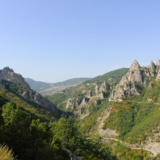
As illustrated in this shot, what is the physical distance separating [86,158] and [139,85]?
5886 inches

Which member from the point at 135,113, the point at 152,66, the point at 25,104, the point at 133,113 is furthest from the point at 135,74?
the point at 25,104

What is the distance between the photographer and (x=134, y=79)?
17525 cm

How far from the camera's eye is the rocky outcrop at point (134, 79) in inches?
6462

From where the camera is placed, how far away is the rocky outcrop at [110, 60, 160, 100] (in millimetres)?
164125

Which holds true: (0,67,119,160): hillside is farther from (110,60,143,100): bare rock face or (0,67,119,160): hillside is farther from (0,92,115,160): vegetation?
(110,60,143,100): bare rock face

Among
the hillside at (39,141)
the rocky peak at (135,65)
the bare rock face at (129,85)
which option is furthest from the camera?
the rocky peak at (135,65)

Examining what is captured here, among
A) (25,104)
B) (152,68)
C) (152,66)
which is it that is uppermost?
(152,66)

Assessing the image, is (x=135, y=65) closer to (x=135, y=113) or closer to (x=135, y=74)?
(x=135, y=74)

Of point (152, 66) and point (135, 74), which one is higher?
point (152, 66)

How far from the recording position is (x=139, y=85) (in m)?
169

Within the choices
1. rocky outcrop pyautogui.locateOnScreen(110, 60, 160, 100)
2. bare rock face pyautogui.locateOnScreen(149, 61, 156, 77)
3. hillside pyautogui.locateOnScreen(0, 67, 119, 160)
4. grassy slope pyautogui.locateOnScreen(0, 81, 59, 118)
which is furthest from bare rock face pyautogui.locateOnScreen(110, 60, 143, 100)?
hillside pyautogui.locateOnScreen(0, 67, 119, 160)

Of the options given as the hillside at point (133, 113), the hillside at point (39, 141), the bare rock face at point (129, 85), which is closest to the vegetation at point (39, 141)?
the hillside at point (39, 141)

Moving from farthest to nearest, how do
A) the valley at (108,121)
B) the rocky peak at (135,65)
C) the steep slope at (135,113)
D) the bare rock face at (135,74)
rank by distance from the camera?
1. the rocky peak at (135,65)
2. the bare rock face at (135,74)
3. the steep slope at (135,113)
4. the valley at (108,121)

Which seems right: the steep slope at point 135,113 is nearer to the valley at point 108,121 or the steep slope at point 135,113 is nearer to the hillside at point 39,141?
the valley at point 108,121
